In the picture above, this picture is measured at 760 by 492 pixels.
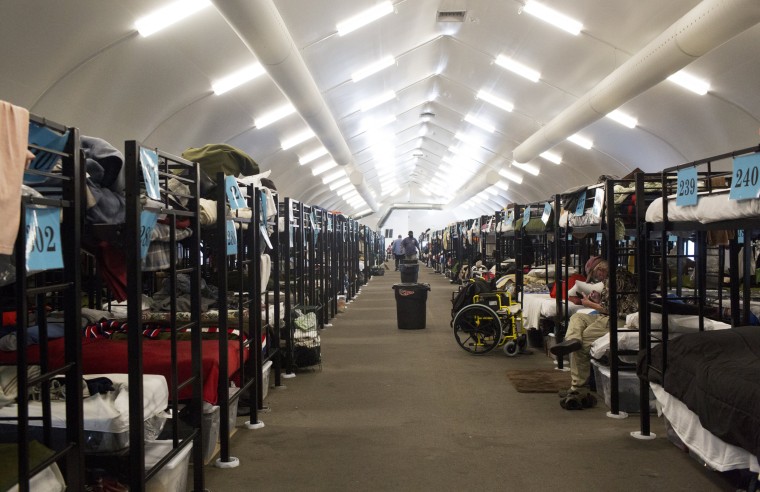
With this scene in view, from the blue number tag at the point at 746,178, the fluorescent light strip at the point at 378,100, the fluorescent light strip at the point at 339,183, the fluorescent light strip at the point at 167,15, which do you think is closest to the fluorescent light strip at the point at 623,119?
the fluorescent light strip at the point at 378,100

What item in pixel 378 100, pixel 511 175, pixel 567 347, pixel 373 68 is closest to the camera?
pixel 567 347

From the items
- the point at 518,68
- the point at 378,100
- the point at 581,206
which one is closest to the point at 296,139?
the point at 378,100

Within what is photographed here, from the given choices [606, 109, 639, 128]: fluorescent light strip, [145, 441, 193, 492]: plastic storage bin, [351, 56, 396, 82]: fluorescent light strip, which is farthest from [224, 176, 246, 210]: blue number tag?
[606, 109, 639, 128]: fluorescent light strip

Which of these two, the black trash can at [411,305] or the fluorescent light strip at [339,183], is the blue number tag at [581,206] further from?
the fluorescent light strip at [339,183]

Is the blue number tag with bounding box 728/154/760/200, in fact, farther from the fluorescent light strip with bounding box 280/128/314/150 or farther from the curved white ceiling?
the fluorescent light strip with bounding box 280/128/314/150

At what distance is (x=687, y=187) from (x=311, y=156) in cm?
1565

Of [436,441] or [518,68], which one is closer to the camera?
[436,441]

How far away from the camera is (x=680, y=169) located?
4.27 meters

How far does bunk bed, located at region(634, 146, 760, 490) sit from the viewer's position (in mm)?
3297

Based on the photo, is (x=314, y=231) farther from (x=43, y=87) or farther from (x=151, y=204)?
(x=151, y=204)

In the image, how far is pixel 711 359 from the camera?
12.9 ft

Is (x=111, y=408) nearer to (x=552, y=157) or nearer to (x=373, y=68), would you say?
(x=373, y=68)

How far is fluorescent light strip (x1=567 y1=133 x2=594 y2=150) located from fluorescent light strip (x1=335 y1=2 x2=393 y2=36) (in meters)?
8.09

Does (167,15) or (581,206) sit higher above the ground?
(167,15)
